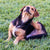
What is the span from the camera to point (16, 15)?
5.82 metres

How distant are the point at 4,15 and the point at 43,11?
1.58 metres

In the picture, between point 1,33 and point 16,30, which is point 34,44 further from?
point 1,33

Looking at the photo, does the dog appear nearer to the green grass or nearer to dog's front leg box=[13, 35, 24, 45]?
dog's front leg box=[13, 35, 24, 45]

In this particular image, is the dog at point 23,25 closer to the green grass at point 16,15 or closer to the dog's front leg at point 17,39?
the dog's front leg at point 17,39

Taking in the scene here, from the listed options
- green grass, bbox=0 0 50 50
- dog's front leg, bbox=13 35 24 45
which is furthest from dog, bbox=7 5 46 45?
green grass, bbox=0 0 50 50

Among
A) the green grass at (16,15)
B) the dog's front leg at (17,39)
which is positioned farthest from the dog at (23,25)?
the green grass at (16,15)

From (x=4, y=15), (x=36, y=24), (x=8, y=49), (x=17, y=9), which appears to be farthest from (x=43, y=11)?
(x=8, y=49)

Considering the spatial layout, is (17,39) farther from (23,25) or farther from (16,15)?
(16,15)

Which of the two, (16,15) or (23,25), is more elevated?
(23,25)

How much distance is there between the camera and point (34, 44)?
389cm

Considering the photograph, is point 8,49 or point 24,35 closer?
point 8,49

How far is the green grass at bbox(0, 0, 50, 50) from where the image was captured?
3758 mm

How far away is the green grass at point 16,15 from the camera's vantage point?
3.76 metres

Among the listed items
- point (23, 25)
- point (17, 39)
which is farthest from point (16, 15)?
point (17, 39)
